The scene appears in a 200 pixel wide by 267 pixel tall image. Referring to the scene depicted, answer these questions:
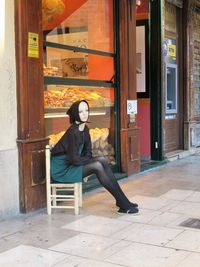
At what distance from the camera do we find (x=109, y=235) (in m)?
4.58

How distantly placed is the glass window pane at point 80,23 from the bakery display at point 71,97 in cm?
68

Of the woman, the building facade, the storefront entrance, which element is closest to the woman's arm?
the woman

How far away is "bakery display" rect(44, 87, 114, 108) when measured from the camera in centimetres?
620

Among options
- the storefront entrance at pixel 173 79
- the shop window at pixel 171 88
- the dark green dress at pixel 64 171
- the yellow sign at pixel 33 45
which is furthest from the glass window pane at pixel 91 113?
the shop window at pixel 171 88

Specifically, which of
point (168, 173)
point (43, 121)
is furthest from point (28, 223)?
point (168, 173)

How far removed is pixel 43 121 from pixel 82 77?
153 centimetres

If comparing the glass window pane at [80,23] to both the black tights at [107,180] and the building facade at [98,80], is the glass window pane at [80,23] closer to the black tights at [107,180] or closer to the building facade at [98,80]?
the building facade at [98,80]

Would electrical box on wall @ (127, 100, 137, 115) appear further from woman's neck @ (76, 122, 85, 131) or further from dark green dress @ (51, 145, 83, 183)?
dark green dress @ (51, 145, 83, 183)

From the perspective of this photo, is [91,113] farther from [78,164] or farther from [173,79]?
[173,79]

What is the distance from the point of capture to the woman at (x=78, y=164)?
17.4 ft

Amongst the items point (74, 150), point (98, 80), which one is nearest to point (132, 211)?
point (74, 150)

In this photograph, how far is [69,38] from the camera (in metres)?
6.68

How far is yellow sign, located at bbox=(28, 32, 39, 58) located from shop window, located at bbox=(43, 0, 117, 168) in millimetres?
459

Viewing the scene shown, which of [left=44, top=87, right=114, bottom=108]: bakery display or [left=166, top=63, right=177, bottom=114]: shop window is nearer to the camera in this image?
[left=44, top=87, right=114, bottom=108]: bakery display
